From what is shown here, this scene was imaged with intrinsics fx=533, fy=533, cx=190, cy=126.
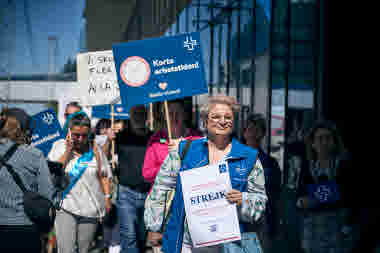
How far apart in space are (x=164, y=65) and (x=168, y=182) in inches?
52.7

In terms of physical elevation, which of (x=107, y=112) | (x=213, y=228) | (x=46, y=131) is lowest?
(x=213, y=228)

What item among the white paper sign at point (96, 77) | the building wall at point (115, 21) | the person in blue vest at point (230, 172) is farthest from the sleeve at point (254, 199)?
the building wall at point (115, 21)

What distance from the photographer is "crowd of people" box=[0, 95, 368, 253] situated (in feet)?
11.6

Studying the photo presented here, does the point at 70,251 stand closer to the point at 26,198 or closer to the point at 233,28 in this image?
the point at 26,198

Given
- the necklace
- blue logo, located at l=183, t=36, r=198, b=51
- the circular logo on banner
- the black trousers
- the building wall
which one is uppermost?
the building wall

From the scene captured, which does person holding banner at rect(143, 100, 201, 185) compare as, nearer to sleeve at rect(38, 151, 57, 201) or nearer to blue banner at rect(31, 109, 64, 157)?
sleeve at rect(38, 151, 57, 201)

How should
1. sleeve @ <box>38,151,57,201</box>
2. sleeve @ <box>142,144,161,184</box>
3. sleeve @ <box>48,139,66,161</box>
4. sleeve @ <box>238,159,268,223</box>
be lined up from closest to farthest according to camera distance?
sleeve @ <box>238,159,268,223</box>
sleeve @ <box>38,151,57,201</box>
sleeve @ <box>142,144,161,184</box>
sleeve @ <box>48,139,66,161</box>

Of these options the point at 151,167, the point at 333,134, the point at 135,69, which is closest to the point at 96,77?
the point at 151,167

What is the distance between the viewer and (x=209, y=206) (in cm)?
345

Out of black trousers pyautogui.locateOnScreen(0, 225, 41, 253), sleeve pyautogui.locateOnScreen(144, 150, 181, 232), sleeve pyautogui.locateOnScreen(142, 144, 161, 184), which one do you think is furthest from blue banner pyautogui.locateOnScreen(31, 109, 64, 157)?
sleeve pyautogui.locateOnScreen(144, 150, 181, 232)

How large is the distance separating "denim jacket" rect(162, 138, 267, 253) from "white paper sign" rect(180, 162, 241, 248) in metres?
0.08

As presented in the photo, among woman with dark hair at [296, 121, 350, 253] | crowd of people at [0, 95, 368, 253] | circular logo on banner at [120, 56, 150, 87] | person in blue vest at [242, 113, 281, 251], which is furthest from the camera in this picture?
person in blue vest at [242, 113, 281, 251]

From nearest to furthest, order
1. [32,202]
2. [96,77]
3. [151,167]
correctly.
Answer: [32,202] < [151,167] < [96,77]

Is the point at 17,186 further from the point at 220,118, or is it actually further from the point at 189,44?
the point at 189,44
